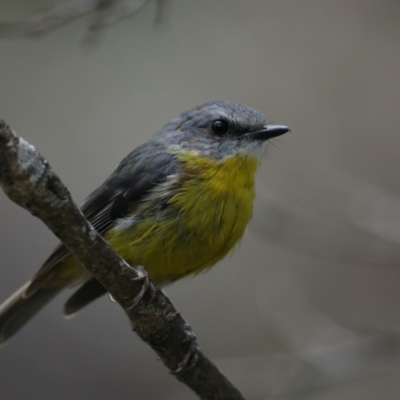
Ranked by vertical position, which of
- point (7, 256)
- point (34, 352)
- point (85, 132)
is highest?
point (85, 132)

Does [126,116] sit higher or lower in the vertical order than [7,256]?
higher

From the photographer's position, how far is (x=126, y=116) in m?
7.08

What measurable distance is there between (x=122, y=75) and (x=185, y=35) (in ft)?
2.44

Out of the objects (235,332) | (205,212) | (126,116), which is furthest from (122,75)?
(205,212)

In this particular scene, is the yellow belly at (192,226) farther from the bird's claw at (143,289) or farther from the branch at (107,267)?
the bird's claw at (143,289)

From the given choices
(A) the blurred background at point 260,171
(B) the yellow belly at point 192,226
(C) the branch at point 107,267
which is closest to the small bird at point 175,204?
(B) the yellow belly at point 192,226

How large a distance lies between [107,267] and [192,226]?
0.94m

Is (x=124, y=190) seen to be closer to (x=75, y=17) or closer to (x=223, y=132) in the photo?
(x=223, y=132)

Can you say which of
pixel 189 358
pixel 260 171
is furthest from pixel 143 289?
pixel 260 171

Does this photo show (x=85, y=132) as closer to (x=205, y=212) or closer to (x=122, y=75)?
(x=122, y=75)

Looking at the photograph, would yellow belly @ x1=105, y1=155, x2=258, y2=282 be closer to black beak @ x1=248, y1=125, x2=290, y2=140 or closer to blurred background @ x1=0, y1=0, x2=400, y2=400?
black beak @ x1=248, y1=125, x2=290, y2=140

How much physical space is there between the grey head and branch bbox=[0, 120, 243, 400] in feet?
3.62

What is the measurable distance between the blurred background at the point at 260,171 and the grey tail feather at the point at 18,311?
3.20 feet

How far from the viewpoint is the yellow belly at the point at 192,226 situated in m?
4.16
